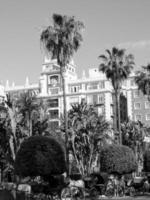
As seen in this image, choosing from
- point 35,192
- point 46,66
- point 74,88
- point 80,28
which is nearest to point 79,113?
point 80,28

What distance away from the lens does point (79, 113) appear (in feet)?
148

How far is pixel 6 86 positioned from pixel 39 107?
83389 mm

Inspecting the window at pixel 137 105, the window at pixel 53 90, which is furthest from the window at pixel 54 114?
the window at pixel 137 105

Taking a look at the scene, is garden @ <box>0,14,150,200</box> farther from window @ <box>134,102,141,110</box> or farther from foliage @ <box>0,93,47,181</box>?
window @ <box>134,102,141,110</box>

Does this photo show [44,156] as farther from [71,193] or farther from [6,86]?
[6,86]

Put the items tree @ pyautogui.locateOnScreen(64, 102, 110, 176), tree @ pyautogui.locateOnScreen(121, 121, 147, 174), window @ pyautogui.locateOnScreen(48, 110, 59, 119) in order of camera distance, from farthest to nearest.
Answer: window @ pyautogui.locateOnScreen(48, 110, 59, 119) < tree @ pyautogui.locateOnScreen(121, 121, 147, 174) < tree @ pyautogui.locateOnScreen(64, 102, 110, 176)

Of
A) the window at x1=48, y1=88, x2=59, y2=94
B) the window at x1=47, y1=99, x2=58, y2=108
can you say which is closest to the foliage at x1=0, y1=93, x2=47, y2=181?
the window at x1=47, y1=99, x2=58, y2=108

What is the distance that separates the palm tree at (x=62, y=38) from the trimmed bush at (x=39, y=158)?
31.3 feet

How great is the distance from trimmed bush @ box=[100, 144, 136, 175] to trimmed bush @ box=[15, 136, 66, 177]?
8.71 meters

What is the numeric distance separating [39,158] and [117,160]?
10969 millimetres

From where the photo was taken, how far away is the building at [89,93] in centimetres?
10462

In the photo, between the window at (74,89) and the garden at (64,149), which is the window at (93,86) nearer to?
the window at (74,89)

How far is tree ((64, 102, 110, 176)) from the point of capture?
1772 inches

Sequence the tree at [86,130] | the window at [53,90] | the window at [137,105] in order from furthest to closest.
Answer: the window at [53,90] → the window at [137,105] → the tree at [86,130]
